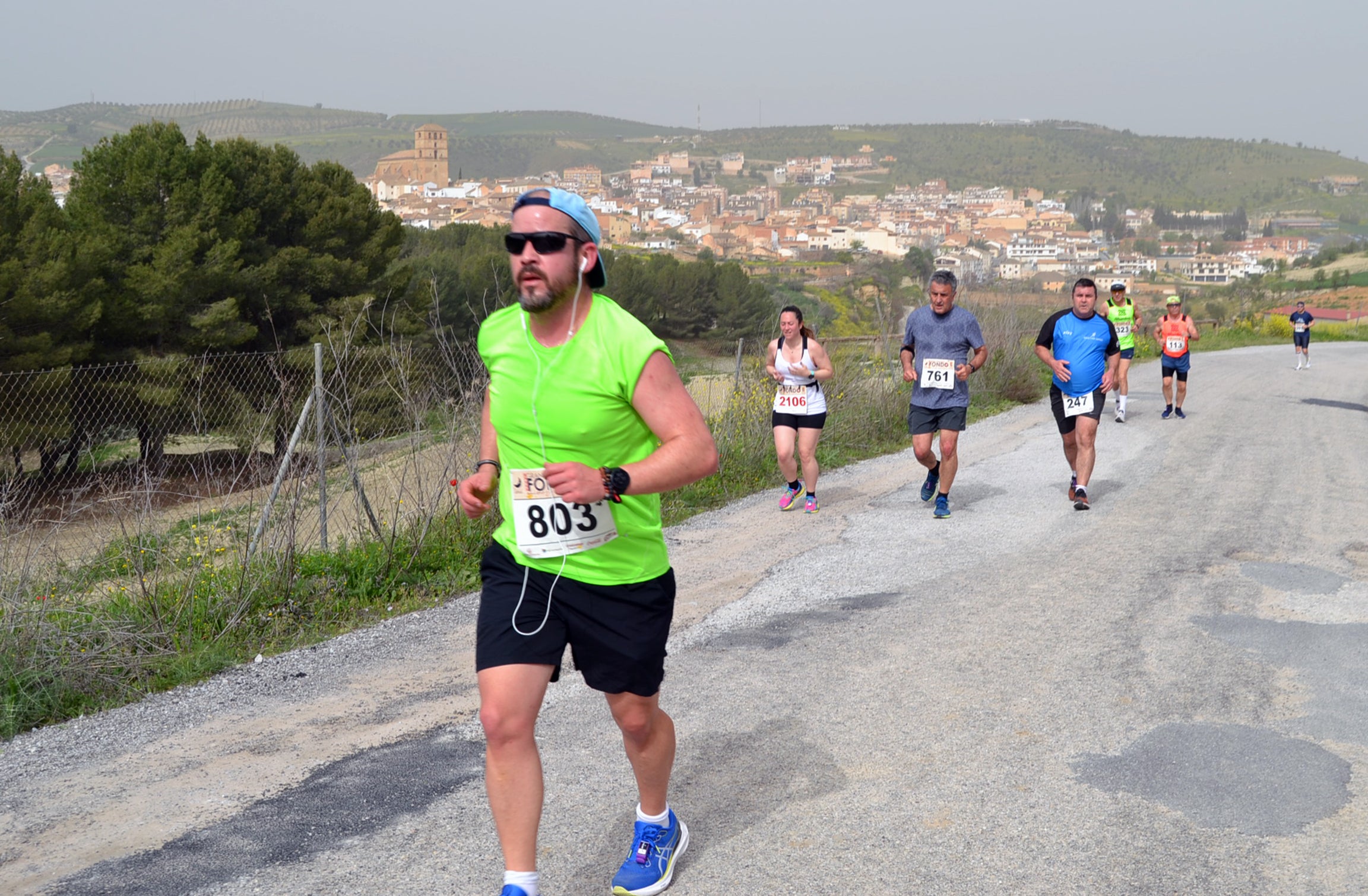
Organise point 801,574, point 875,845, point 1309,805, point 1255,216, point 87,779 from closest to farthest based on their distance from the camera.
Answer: point 875,845, point 1309,805, point 87,779, point 801,574, point 1255,216

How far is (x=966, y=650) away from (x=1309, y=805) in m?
2.06

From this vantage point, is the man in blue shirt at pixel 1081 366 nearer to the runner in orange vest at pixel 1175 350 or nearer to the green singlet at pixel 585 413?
the green singlet at pixel 585 413

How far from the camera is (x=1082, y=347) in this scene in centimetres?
987

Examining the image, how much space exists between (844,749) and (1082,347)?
611 centimetres

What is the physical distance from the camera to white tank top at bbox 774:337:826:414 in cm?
954

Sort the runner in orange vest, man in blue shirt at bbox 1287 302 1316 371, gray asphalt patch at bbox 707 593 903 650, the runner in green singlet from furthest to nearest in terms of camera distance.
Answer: man in blue shirt at bbox 1287 302 1316 371 → the runner in orange vest → the runner in green singlet → gray asphalt patch at bbox 707 593 903 650

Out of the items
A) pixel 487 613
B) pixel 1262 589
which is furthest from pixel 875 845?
pixel 1262 589

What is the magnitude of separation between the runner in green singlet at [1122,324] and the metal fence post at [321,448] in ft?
35.3

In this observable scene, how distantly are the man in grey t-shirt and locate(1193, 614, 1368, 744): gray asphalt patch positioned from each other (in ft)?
10.8

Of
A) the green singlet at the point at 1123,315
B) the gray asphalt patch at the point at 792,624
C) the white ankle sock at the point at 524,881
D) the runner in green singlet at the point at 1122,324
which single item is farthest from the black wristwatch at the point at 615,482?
the green singlet at the point at 1123,315

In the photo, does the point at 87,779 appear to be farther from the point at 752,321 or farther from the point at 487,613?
the point at 752,321

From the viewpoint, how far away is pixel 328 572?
721 centimetres

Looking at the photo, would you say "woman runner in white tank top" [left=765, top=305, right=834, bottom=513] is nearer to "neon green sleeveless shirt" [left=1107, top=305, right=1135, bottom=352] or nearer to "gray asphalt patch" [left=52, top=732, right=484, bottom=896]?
"gray asphalt patch" [left=52, top=732, right=484, bottom=896]

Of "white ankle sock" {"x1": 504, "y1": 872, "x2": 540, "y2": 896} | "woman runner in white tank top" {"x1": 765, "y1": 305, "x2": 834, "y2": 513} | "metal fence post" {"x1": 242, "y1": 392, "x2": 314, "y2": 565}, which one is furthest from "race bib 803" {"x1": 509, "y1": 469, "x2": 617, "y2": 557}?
"woman runner in white tank top" {"x1": 765, "y1": 305, "x2": 834, "y2": 513}
